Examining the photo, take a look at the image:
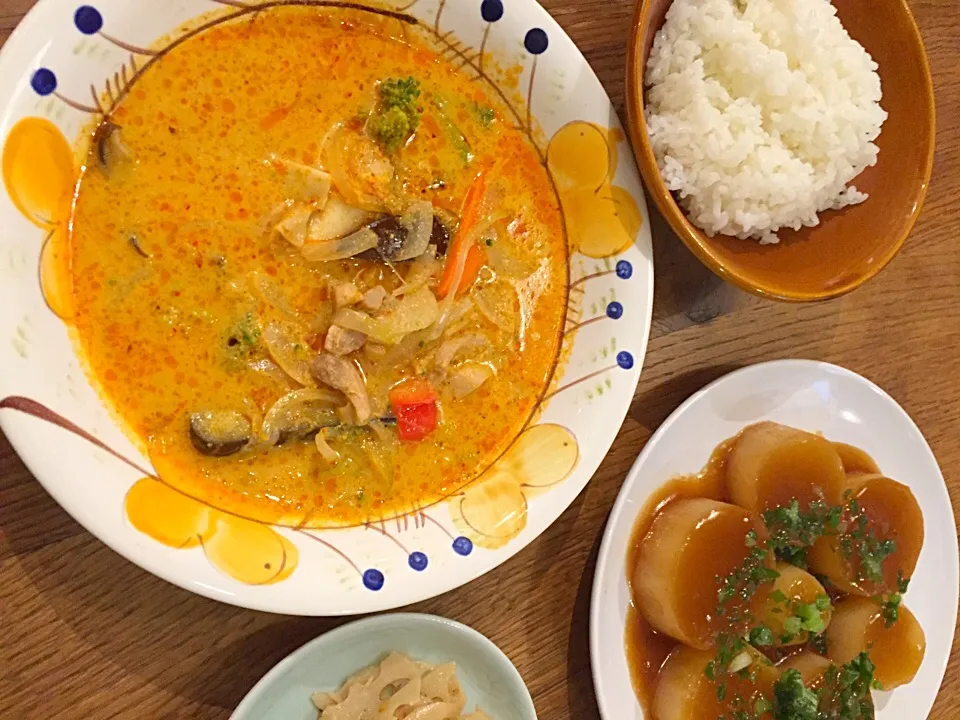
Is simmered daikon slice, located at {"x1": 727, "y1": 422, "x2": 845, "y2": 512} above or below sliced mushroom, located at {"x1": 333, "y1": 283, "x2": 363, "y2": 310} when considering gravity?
below

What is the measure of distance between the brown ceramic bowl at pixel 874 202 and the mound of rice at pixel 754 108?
0.08 m

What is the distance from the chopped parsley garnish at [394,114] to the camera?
175 centimetres

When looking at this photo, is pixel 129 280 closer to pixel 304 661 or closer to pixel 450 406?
pixel 450 406

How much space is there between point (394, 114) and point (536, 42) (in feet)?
1.29

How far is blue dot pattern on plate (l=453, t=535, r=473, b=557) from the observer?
5.80 feet

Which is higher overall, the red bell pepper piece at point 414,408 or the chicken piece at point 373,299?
the chicken piece at point 373,299

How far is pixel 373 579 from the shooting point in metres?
1.70

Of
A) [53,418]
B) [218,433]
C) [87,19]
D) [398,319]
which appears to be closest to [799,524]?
[398,319]

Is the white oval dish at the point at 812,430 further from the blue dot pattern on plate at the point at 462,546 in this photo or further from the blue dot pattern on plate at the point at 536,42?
the blue dot pattern on plate at the point at 536,42

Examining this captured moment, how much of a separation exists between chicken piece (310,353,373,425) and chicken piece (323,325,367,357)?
0.7 inches

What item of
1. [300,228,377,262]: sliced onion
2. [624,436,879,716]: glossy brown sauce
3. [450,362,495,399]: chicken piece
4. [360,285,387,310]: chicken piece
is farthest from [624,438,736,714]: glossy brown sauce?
[300,228,377,262]: sliced onion

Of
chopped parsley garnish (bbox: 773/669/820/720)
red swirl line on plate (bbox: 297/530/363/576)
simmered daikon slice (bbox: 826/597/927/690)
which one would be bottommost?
simmered daikon slice (bbox: 826/597/927/690)

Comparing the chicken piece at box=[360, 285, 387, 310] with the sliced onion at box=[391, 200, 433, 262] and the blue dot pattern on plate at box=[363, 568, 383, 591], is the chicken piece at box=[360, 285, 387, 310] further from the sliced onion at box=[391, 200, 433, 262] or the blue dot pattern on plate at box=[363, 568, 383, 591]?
the blue dot pattern on plate at box=[363, 568, 383, 591]

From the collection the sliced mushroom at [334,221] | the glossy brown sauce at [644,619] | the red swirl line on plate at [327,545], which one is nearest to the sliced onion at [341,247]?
the sliced mushroom at [334,221]
